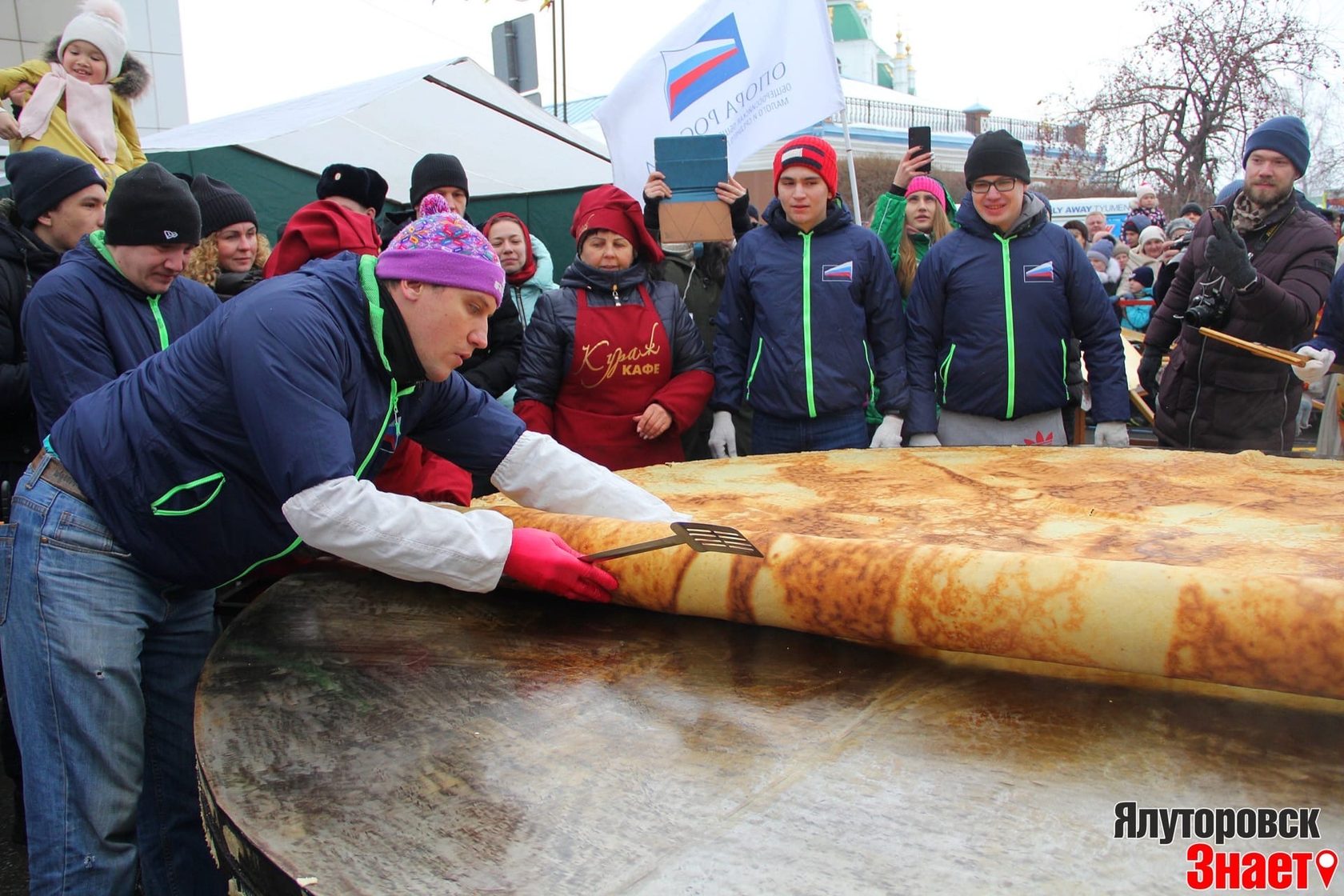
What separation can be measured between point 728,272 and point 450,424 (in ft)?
6.04

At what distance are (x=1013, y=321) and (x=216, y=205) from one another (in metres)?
2.80

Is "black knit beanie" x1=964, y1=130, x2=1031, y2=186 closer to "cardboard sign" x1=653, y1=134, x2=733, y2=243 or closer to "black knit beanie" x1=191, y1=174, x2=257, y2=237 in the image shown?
"cardboard sign" x1=653, y1=134, x2=733, y2=243

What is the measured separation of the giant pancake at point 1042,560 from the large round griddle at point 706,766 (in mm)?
95

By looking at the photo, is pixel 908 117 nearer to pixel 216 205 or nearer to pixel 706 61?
pixel 706 61

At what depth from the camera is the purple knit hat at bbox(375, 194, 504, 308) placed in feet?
5.85

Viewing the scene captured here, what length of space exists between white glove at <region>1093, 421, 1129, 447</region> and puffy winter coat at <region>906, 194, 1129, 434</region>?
4cm

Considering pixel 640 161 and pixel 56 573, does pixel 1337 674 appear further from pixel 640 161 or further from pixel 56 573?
pixel 640 161

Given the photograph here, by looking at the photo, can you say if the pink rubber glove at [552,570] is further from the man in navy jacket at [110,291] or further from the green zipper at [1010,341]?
the green zipper at [1010,341]

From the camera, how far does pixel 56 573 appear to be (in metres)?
1.84

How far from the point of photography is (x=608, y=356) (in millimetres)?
3596

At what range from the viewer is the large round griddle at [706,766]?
112 cm

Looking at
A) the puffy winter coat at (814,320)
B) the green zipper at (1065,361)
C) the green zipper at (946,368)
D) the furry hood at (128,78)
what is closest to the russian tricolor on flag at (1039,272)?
the green zipper at (1065,361)

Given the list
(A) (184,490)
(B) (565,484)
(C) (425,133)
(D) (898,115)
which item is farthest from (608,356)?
(D) (898,115)

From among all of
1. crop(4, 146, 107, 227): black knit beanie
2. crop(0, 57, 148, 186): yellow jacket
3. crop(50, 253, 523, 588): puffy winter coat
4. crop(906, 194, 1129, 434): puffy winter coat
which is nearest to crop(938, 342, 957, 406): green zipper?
crop(906, 194, 1129, 434): puffy winter coat
